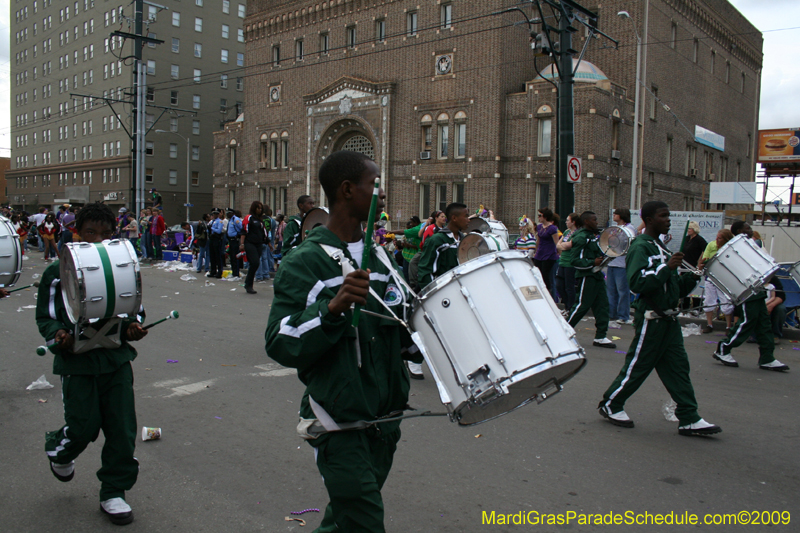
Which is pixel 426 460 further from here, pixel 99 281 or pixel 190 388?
pixel 190 388

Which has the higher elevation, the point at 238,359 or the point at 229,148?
the point at 229,148

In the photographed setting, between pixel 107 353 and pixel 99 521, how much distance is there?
0.99 metres

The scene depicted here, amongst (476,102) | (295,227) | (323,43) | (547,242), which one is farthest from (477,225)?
(323,43)

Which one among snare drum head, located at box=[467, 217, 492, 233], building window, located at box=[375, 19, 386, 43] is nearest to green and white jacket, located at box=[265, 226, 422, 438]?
snare drum head, located at box=[467, 217, 492, 233]

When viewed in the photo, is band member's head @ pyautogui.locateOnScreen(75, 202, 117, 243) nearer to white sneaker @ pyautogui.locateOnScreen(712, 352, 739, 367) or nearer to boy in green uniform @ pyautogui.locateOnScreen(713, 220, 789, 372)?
boy in green uniform @ pyautogui.locateOnScreen(713, 220, 789, 372)

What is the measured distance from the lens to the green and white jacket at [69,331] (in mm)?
3643

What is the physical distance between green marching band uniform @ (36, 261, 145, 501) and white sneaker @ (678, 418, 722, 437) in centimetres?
429

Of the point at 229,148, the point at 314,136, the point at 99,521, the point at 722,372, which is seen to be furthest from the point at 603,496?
the point at 229,148

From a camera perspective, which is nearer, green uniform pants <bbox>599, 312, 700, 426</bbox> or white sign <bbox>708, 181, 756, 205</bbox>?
green uniform pants <bbox>599, 312, 700, 426</bbox>

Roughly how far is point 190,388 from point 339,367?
4.60 meters

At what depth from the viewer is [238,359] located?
789cm

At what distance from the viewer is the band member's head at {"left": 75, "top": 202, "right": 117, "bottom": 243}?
13.2 ft

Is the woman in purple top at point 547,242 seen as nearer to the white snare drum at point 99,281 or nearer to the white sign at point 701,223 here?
the white sign at point 701,223

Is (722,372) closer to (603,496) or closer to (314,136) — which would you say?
(603,496)
